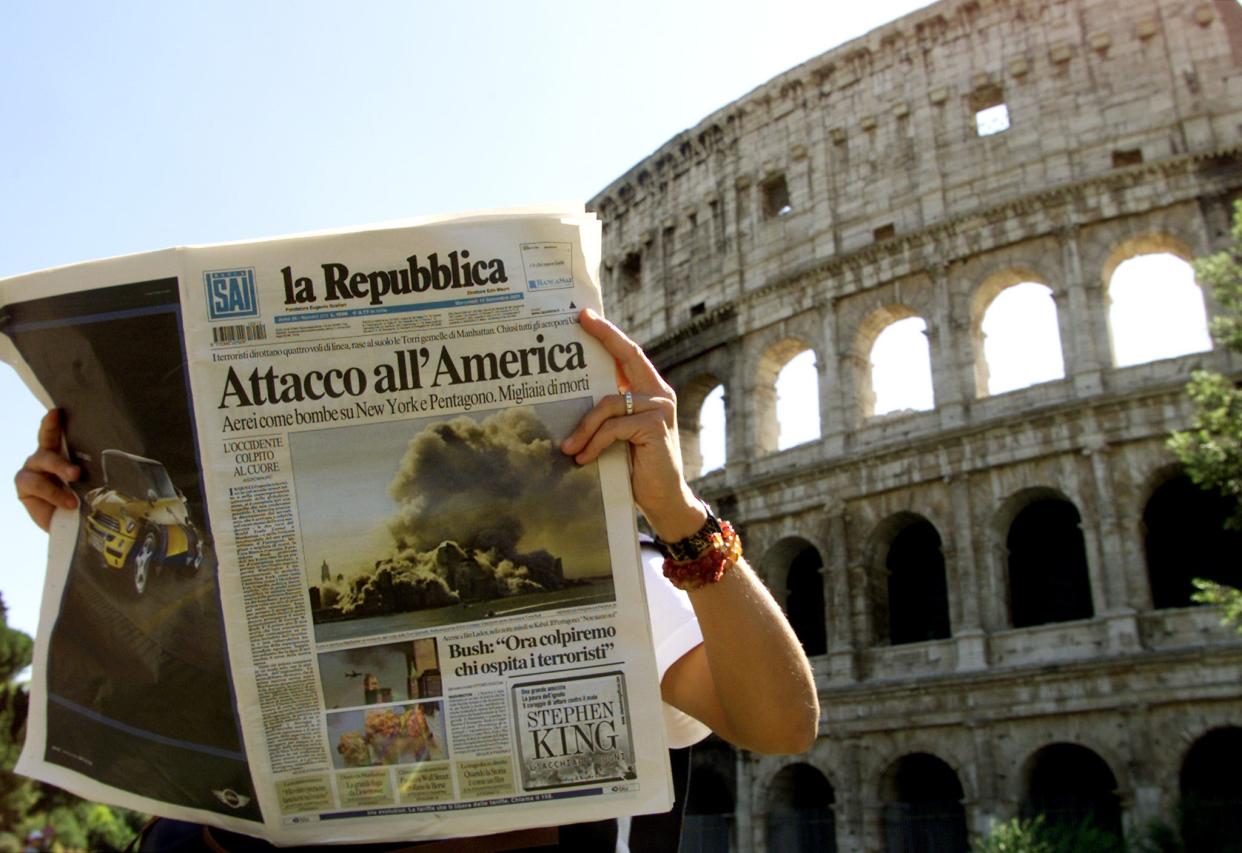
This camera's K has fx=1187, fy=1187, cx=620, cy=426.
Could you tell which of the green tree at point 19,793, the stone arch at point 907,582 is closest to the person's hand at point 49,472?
the stone arch at point 907,582

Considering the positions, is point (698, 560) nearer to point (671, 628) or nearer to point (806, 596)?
point (671, 628)

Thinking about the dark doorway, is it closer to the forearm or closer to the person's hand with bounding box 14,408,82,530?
the forearm

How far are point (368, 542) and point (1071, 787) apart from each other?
63.2ft

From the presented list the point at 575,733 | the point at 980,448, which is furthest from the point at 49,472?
the point at 980,448

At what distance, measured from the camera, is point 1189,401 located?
18.3 meters

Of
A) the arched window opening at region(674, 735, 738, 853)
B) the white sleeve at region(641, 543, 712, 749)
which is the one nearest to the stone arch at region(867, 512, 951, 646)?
the arched window opening at region(674, 735, 738, 853)

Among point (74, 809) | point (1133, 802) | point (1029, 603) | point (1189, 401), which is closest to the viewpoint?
point (1133, 802)

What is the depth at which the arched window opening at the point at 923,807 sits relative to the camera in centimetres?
1897

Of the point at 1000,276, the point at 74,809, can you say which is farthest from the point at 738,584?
the point at 74,809

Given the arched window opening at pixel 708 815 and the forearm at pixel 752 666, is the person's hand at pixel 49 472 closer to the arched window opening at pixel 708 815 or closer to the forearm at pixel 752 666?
the forearm at pixel 752 666

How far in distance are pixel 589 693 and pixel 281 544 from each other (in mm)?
664

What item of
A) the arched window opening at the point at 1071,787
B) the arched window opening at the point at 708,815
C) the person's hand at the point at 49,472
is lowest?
the arched window opening at the point at 708,815

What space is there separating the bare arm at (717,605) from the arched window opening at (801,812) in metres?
18.8

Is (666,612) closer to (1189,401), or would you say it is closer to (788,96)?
(1189,401)
